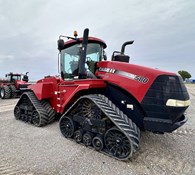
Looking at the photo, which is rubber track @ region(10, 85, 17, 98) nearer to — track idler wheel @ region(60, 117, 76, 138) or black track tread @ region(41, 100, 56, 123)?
black track tread @ region(41, 100, 56, 123)

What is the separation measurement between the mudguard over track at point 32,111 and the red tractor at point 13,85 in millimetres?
8255

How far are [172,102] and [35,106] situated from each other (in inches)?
154

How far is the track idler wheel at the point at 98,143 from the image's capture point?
338cm

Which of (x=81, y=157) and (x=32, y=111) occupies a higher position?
(x=32, y=111)

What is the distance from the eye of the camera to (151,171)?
2.79 m

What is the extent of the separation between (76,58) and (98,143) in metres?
2.29

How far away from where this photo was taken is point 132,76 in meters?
3.35

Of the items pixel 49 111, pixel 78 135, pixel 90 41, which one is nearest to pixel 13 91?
pixel 49 111

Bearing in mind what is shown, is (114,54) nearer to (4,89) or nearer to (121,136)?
(121,136)

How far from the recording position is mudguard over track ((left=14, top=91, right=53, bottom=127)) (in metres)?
5.06

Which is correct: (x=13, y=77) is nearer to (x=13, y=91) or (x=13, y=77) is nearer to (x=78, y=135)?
(x=13, y=91)

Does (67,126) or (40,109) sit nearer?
(67,126)

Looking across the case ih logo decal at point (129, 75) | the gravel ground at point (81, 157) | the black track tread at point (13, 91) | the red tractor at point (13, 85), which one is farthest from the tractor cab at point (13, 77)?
the case ih logo decal at point (129, 75)

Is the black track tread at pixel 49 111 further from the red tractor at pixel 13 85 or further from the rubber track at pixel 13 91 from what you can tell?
the rubber track at pixel 13 91
